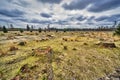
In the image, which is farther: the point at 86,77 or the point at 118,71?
the point at 118,71

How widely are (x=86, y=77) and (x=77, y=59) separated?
2.89m

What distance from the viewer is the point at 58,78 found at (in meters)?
9.30

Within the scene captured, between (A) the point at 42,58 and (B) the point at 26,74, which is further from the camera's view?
(A) the point at 42,58

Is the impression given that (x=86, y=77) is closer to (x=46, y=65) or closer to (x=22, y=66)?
(x=46, y=65)

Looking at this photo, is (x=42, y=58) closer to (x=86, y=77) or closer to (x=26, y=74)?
(x=26, y=74)

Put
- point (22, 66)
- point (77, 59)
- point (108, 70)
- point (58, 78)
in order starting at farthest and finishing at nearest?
point (77, 59), point (108, 70), point (22, 66), point (58, 78)

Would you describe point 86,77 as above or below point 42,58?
below

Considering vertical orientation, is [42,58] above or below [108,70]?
above

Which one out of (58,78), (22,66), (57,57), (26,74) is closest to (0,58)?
(22,66)

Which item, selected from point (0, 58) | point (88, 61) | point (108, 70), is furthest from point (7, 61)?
point (108, 70)

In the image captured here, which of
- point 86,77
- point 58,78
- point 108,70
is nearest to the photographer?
point 58,78

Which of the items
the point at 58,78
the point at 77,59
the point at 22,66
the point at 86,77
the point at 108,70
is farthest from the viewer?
the point at 77,59

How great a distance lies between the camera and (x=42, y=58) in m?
12.1

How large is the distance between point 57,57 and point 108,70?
16.5 feet
